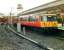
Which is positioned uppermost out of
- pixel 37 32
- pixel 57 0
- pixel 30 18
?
pixel 57 0

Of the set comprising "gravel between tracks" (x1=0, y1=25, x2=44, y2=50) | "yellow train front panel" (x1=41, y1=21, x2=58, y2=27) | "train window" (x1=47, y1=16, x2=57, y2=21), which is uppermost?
"train window" (x1=47, y1=16, x2=57, y2=21)

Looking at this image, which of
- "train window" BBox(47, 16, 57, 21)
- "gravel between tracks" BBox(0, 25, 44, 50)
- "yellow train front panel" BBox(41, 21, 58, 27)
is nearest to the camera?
"gravel between tracks" BBox(0, 25, 44, 50)

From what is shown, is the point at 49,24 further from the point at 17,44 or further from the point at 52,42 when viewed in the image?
the point at 17,44

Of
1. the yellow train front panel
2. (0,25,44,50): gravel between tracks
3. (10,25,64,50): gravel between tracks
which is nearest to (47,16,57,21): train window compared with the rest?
the yellow train front panel

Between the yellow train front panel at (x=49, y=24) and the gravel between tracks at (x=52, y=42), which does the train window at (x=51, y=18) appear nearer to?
the yellow train front panel at (x=49, y=24)

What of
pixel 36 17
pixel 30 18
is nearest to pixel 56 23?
pixel 36 17

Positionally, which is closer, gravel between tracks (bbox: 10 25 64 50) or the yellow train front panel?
gravel between tracks (bbox: 10 25 64 50)

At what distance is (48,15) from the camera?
19562mm

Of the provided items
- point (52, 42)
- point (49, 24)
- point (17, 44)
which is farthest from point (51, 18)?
point (17, 44)

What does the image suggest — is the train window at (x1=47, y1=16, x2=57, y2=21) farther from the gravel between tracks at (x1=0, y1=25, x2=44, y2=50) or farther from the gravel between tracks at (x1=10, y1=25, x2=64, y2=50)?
the gravel between tracks at (x1=0, y1=25, x2=44, y2=50)

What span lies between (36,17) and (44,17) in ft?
5.41

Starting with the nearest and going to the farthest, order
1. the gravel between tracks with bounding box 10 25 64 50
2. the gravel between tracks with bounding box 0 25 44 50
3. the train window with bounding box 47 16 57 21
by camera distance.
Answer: the gravel between tracks with bounding box 0 25 44 50
the gravel between tracks with bounding box 10 25 64 50
the train window with bounding box 47 16 57 21

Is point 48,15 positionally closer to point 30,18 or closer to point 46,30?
point 46,30

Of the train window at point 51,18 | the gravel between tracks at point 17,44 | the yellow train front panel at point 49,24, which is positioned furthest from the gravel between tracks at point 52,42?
the train window at point 51,18
